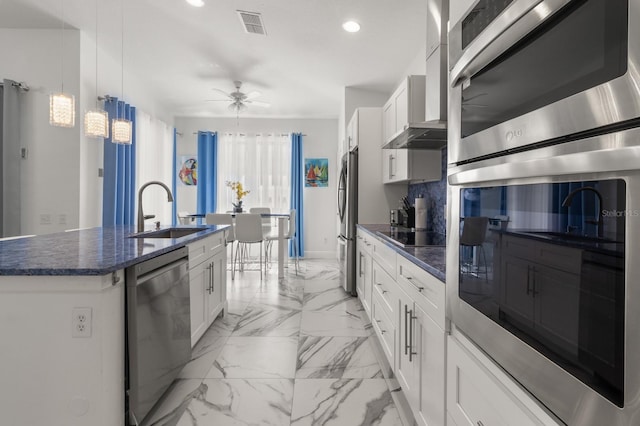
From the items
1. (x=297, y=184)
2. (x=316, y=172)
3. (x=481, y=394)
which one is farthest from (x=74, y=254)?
(x=316, y=172)

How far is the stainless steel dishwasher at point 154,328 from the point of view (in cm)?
151

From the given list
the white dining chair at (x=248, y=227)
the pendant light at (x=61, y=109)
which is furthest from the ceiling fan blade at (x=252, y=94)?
the pendant light at (x=61, y=109)

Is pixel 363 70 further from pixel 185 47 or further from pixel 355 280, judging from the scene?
pixel 355 280

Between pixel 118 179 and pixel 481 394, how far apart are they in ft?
15.0

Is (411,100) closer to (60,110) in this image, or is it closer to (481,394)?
(481,394)

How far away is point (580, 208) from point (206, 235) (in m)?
2.44

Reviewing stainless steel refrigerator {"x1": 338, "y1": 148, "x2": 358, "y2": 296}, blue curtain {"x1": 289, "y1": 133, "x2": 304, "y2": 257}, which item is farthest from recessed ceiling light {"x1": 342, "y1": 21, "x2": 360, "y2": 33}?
blue curtain {"x1": 289, "y1": 133, "x2": 304, "y2": 257}

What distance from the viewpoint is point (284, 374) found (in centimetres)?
222

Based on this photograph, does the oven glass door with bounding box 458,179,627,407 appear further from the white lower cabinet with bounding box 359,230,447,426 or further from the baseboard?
the baseboard

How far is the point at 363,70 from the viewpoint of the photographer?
4387mm

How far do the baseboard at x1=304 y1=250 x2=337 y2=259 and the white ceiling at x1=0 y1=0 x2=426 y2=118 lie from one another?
3029 millimetres

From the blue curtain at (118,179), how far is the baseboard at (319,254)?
323cm

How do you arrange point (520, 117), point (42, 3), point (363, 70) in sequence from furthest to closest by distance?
point (363, 70)
point (42, 3)
point (520, 117)

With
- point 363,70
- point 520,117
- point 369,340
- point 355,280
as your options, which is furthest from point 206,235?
point 363,70
